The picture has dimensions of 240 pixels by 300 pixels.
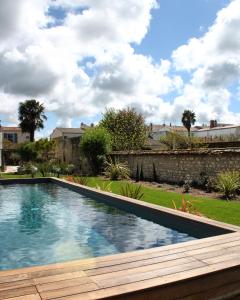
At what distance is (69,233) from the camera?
27.2 feet

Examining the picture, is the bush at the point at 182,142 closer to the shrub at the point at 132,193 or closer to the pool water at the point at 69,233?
the shrub at the point at 132,193

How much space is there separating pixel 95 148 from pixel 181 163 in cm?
905

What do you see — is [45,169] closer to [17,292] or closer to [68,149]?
[68,149]

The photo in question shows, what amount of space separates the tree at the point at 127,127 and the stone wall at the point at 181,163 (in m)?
9.92

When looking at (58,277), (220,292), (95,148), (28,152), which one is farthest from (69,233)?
(28,152)

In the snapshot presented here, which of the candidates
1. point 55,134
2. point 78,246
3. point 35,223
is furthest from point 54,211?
point 55,134

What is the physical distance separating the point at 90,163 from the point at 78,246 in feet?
60.9

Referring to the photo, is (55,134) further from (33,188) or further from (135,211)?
(135,211)

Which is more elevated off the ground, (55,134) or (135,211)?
(55,134)

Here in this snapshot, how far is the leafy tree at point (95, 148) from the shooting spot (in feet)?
82.0

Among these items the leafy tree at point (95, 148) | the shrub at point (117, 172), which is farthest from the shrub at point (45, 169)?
the shrub at point (117, 172)

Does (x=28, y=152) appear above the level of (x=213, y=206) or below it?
above

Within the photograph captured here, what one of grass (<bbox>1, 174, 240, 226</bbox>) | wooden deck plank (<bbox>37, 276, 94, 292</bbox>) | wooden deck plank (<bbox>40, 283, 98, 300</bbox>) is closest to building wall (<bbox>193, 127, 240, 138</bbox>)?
grass (<bbox>1, 174, 240, 226</bbox>)

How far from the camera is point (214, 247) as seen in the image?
4.87m
